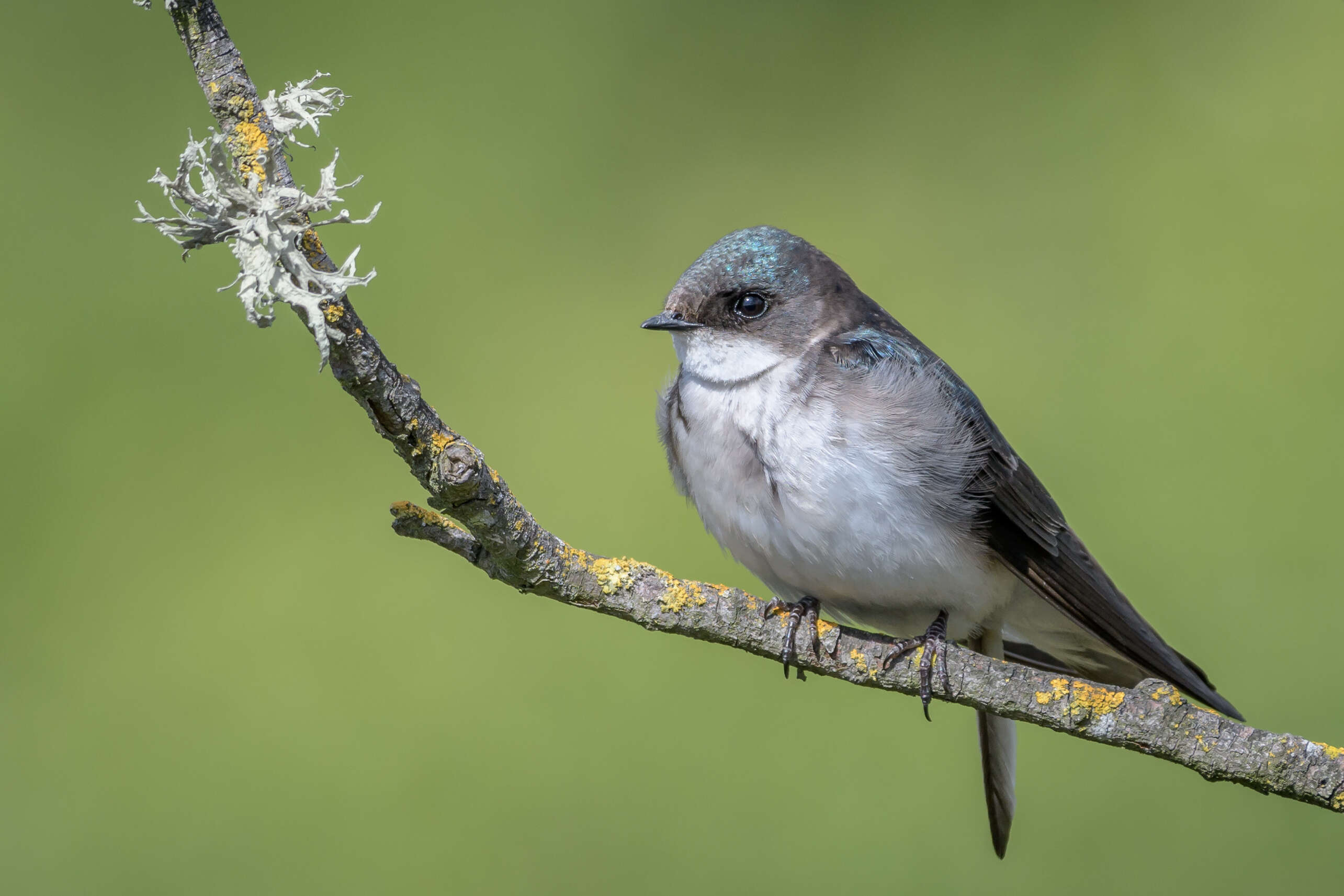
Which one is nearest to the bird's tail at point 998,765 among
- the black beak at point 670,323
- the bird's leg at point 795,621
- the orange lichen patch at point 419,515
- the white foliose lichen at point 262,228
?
the bird's leg at point 795,621

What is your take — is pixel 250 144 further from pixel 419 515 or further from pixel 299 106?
pixel 419 515

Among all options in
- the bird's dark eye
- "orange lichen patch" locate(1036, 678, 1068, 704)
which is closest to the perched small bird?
the bird's dark eye

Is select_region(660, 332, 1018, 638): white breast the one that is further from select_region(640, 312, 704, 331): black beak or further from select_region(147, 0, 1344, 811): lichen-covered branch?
select_region(147, 0, 1344, 811): lichen-covered branch

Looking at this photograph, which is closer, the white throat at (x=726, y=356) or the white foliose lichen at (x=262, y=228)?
the white foliose lichen at (x=262, y=228)

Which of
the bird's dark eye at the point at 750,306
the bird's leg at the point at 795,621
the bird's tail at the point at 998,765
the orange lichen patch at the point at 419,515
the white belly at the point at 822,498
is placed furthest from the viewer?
the bird's tail at the point at 998,765

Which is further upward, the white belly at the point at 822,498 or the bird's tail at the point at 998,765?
the white belly at the point at 822,498

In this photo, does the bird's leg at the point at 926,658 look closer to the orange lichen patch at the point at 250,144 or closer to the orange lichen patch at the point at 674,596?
the orange lichen patch at the point at 674,596

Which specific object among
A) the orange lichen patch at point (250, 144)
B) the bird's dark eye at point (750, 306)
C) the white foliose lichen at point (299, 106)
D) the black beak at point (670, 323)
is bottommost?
the orange lichen patch at point (250, 144)
